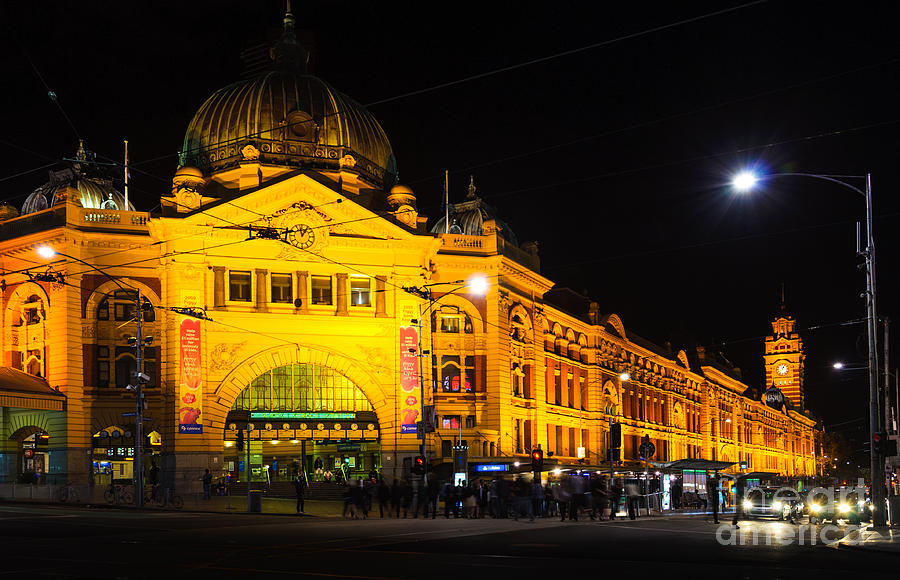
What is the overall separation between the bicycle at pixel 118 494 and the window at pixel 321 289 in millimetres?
16257

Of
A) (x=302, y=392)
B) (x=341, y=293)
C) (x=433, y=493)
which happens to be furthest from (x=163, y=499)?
(x=341, y=293)

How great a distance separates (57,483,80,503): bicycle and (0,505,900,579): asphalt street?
15.2 meters

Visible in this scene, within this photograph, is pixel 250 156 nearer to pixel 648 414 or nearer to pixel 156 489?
pixel 156 489

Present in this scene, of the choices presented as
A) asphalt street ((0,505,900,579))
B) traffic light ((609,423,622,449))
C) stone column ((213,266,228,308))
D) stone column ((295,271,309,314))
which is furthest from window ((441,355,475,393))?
asphalt street ((0,505,900,579))

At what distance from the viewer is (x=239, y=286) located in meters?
62.4

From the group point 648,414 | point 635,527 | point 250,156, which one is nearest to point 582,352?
point 648,414

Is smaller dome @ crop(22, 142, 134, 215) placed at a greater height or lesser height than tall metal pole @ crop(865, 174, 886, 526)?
greater

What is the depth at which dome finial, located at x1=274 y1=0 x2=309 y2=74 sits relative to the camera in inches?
3039

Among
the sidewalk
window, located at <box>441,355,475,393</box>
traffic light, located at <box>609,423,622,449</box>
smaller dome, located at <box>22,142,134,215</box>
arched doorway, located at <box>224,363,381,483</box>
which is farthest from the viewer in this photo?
smaller dome, located at <box>22,142,134,215</box>

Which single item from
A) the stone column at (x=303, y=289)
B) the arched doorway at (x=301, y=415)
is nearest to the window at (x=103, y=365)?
the arched doorway at (x=301, y=415)

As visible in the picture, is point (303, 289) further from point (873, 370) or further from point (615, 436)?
point (873, 370)

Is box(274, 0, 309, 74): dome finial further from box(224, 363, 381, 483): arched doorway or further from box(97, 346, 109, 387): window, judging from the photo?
box(97, 346, 109, 387): window

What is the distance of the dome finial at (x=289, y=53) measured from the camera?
7719 centimetres

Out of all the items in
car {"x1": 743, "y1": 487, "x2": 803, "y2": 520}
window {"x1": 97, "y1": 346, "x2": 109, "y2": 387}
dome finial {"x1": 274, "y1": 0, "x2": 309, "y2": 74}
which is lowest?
car {"x1": 743, "y1": 487, "x2": 803, "y2": 520}
